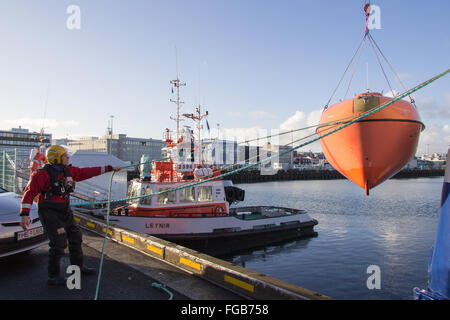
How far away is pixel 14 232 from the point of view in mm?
4777

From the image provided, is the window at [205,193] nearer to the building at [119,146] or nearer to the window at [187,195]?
the window at [187,195]

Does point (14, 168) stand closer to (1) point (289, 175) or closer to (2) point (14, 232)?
(2) point (14, 232)

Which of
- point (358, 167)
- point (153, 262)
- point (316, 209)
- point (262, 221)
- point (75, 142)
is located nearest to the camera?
point (153, 262)

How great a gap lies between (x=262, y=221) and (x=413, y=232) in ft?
33.2

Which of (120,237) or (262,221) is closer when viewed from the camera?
(120,237)

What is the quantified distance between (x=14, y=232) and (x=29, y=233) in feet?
0.91

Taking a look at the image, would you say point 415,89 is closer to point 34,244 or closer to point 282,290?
point 282,290

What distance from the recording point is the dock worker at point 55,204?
13.6 ft

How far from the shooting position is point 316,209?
2992 cm

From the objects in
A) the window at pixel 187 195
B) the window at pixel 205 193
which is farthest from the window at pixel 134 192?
the window at pixel 205 193

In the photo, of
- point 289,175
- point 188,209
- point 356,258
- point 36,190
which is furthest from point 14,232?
point 289,175

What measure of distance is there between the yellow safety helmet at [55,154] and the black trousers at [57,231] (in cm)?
68

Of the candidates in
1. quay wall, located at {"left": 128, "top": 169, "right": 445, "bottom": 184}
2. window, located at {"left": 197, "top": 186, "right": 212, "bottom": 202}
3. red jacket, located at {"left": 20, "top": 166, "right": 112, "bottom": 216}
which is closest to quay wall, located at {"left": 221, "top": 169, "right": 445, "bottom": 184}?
quay wall, located at {"left": 128, "top": 169, "right": 445, "bottom": 184}
